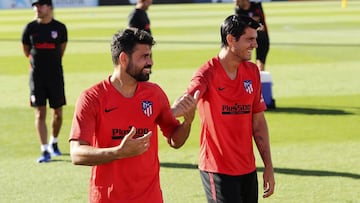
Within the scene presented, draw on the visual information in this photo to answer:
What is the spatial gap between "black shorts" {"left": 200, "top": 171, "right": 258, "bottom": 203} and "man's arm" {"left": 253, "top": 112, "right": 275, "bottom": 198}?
0.38ft

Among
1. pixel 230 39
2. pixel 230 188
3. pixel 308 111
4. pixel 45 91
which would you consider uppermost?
pixel 230 39

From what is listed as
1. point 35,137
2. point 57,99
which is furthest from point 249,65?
point 35,137

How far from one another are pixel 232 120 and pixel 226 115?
69mm

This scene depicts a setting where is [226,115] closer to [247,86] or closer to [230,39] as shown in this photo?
[247,86]

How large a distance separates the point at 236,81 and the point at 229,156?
62 centimetres

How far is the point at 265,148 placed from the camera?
20.9 ft

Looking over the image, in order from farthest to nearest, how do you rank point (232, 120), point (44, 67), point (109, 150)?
point (44, 67), point (232, 120), point (109, 150)

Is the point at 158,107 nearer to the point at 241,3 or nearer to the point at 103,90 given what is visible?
the point at 103,90

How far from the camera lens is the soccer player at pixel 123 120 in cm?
511

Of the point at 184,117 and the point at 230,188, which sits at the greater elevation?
the point at 184,117

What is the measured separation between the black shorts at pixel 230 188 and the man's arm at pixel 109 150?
154 centimetres

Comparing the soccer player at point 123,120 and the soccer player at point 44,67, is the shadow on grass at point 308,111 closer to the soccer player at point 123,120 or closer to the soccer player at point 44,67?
the soccer player at point 44,67

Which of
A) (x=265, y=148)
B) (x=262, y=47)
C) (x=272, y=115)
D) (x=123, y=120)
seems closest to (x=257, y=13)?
(x=262, y=47)

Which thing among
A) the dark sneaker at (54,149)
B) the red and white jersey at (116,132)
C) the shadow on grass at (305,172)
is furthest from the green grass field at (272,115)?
the red and white jersey at (116,132)
